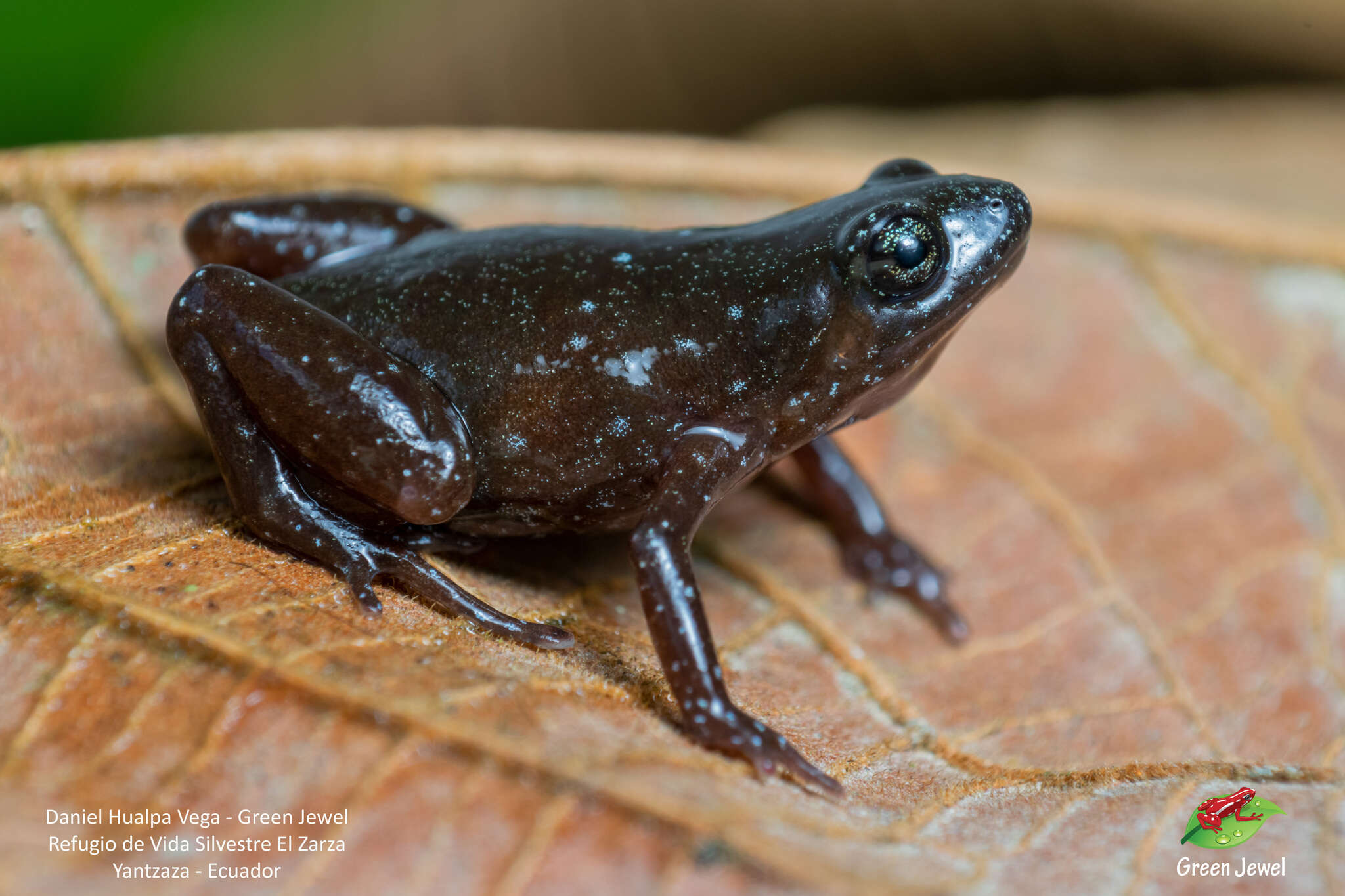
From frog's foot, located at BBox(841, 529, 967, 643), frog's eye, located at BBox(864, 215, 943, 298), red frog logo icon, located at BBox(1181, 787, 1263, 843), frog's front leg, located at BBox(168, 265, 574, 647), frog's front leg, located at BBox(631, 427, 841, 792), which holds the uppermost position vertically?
frog's eye, located at BBox(864, 215, 943, 298)

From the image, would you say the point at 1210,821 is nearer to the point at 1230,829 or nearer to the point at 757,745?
the point at 1230,829

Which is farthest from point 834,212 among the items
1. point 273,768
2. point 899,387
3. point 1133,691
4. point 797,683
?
point 273,768

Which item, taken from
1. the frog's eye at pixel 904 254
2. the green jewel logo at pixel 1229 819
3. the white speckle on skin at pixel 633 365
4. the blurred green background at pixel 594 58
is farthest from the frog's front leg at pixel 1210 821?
the blurred green background at pixel 594 58

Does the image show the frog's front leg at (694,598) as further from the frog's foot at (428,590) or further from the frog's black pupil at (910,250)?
the frog's black pupil at (910,250)

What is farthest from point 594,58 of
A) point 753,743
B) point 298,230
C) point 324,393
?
point 753,743

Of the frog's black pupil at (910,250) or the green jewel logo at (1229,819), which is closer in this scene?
the green jewel logo at (1229,819)

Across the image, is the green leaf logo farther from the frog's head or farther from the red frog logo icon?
the frog's head

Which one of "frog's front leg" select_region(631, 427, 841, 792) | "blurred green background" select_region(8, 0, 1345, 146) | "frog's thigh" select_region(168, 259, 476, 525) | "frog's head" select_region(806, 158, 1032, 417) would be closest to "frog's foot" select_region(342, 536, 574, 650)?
"frog's thigh" select_region(168, 259, 476, 525)
